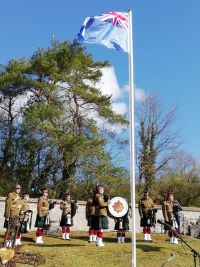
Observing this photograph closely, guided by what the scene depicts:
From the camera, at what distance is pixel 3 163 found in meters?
28.5

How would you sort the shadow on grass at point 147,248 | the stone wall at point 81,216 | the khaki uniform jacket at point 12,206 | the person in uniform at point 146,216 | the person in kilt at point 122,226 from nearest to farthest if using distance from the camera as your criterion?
1. the shadow on grass at point 147,248
2. the khaki uniform jacket at point 12,206
3. the person in kilt at point 122,226
4. the person in uniform at point 146,216
5. the stone wall at point 81,216

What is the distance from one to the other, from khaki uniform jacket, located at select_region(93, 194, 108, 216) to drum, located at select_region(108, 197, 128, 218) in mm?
1271

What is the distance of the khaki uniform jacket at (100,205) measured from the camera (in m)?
15.5

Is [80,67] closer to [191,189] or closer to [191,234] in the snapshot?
[191,234]

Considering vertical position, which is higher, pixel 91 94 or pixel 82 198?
pixel 91 94

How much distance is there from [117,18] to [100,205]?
6.42 m

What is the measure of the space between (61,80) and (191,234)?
12.4 meters

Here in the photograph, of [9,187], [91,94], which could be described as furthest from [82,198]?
[91,94]

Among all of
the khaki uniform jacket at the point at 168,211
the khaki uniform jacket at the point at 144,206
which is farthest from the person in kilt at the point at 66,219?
the khaki uniform jacket at the point at 168,211

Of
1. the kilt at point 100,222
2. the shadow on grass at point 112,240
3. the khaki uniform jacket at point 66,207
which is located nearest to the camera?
the kilt at point 100,222

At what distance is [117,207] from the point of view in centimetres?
1695

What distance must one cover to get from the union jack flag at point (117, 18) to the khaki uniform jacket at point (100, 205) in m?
6.10

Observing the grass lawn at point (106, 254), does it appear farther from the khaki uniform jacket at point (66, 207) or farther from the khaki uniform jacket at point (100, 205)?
the khaki uniform jacket at point (66, 207)

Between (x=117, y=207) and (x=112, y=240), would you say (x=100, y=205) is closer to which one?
(x=117, y=207)
